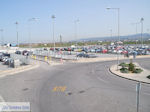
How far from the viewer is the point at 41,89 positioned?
13.1m

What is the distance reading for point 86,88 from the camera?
1322cm

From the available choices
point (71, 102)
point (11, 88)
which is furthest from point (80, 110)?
point (11, 88)

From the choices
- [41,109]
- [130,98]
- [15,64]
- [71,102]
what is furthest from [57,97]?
[15,64]

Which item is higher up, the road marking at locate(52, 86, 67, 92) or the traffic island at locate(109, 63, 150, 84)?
the traffic island at locate(109, 63, 150, 84)

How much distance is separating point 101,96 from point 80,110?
287 cm

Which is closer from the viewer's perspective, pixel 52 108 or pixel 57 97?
pixel 52 108

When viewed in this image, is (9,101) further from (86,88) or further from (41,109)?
(86,88)

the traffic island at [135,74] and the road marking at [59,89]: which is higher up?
the traffic island at [135,74]

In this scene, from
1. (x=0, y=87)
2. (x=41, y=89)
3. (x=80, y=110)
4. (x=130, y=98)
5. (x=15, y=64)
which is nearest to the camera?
(x=80, y=110)

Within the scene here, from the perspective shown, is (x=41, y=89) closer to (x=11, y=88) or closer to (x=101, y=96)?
(x=11, y=88)

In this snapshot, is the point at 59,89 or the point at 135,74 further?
the point at 135,74

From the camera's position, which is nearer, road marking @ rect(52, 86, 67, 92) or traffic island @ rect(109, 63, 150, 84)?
road marking @ rect(52, 86, 67, 92)

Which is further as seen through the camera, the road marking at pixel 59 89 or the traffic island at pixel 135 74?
the traffic island at pixel 135 74

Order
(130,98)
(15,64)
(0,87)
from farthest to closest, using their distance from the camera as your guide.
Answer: (15,64) < (0,87) < (130,98)
